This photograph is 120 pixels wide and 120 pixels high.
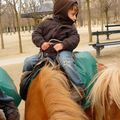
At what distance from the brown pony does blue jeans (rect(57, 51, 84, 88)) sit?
0.50 feet

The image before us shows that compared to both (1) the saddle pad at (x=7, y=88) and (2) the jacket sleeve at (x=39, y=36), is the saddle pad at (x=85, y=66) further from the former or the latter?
(1) the saddle pad at (x=7, y=88)

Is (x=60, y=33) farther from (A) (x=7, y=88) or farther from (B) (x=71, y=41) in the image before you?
(A) (x=7, y=88)

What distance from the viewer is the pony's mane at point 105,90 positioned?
2010 millimetres

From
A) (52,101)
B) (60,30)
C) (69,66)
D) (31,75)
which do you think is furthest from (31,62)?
(52,101)

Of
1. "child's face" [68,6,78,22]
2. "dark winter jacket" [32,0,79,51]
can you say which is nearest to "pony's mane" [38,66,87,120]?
"dark winter jacket" [32,0,79,51]

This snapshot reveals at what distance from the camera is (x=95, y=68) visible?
11.1 feet

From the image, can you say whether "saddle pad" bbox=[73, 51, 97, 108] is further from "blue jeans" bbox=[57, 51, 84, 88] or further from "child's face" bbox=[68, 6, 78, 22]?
"child's face" bbox=[68, 6, 78, 22]

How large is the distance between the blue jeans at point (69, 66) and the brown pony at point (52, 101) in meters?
0.15

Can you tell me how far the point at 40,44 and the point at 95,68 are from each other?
0.60 metres

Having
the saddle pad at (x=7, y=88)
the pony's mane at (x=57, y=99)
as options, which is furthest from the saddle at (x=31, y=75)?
the pony's mane at (x=57, y=99)

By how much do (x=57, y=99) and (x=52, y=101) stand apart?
34 millimetres

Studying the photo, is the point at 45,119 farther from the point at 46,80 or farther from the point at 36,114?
the point at 46,80

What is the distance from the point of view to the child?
3293 millimetres

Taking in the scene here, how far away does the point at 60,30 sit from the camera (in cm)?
345
